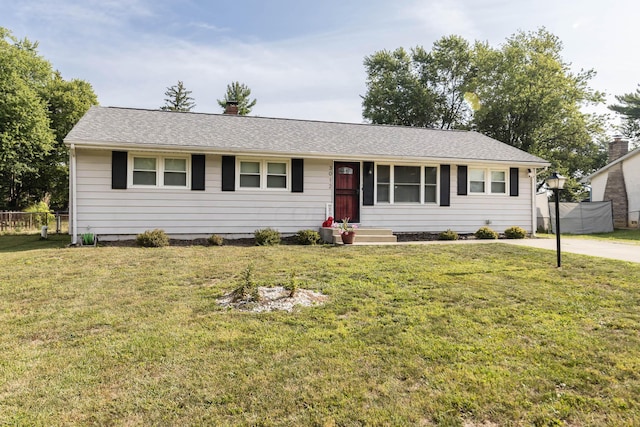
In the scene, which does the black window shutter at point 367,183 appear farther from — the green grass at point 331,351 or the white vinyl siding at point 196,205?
the green grass at point 331,351

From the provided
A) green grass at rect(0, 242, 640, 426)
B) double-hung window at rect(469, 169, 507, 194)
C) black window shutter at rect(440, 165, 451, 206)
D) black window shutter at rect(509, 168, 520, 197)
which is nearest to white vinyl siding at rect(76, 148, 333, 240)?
black window shutter at rect(440, 165, 451, 206)

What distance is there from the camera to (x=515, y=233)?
11789 millimetres

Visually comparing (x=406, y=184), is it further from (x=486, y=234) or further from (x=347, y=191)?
(x=486, y=234)

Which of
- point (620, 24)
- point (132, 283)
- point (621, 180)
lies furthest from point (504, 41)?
point (132, 283)

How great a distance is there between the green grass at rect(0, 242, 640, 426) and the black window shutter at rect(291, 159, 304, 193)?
530 cm

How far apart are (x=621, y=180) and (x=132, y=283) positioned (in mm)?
24204

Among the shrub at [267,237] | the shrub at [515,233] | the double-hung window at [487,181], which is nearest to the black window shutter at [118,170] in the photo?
the shrub at [267,237]

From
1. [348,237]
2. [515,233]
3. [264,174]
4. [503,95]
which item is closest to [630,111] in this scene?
[503,95]

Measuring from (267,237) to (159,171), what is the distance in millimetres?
3661

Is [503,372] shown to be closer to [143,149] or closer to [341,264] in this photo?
[341,264]

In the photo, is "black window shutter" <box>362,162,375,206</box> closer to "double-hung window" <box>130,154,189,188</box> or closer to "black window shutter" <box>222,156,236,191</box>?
"black window shutter" <box>222,156,236,191</box>

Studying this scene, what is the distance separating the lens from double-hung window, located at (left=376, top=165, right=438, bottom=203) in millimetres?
11750

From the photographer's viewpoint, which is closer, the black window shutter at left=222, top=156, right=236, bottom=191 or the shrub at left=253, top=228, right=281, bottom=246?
the shrub at left=253, top=228, right=281, bottom=246

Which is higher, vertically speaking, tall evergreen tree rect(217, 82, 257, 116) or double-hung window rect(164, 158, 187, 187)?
tall evergreen tree rect(217, 82, 257, 116)
